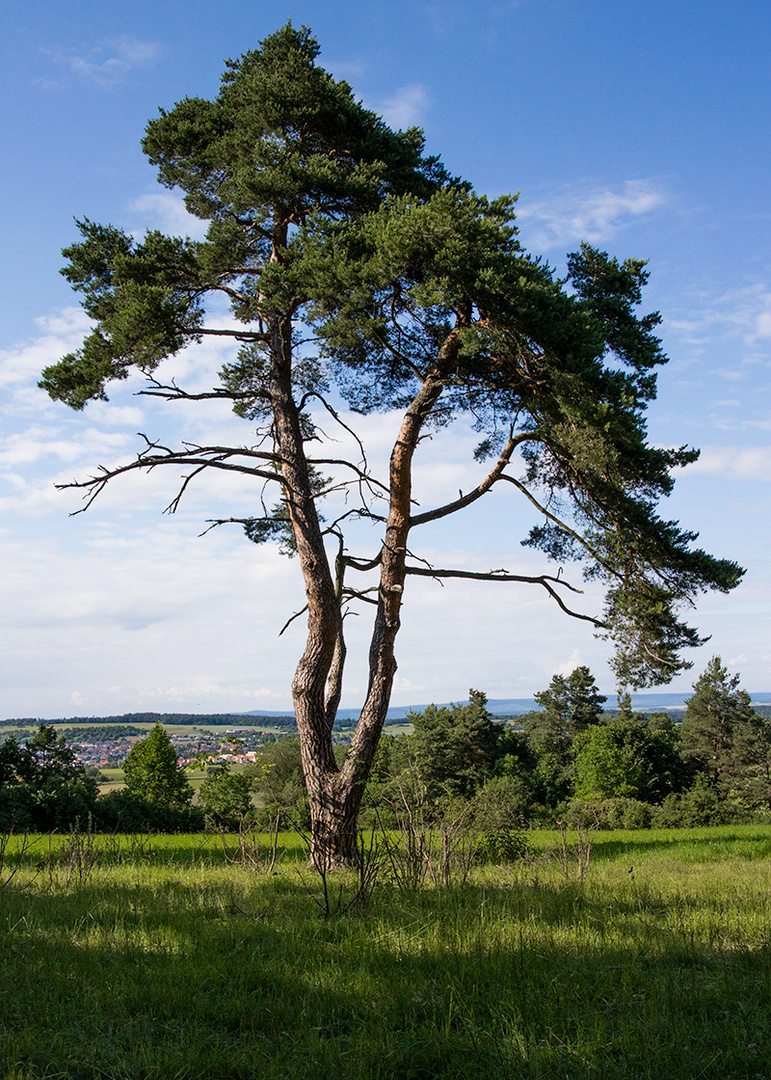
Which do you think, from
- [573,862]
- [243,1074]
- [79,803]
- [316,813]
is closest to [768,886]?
[573,862]

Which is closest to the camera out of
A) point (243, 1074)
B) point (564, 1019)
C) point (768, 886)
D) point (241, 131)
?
point (243, 1074)

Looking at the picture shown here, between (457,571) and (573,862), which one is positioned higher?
(457,571)

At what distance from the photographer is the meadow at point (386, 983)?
2.91 meters

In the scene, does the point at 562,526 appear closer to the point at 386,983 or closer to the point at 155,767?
the point at 386,983

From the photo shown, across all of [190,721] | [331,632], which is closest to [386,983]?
[331,632]

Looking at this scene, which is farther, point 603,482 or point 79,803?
point 79,803

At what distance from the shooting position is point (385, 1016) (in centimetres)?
333

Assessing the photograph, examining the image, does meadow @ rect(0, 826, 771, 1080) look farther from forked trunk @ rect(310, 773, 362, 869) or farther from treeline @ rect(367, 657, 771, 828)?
treeline @ rect(367, 657, 771, 828)

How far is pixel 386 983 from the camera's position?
3.71m

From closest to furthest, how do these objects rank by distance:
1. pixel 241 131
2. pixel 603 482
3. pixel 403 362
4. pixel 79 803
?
1. pixel 603 482
2. pixel 241 131
3. pixel 403 362
4. pixel 79 803

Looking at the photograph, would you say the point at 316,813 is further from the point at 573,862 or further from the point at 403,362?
the point at 403,362

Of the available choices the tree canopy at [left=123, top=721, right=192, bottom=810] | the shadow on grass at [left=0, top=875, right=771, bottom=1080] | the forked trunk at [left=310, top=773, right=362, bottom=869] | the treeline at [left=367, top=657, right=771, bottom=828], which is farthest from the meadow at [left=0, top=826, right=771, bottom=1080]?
the tree canopy at [left=123, top=721, right=192, bottom=810]

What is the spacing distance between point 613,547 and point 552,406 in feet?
7.14

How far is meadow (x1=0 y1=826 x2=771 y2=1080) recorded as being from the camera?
9.54ft
